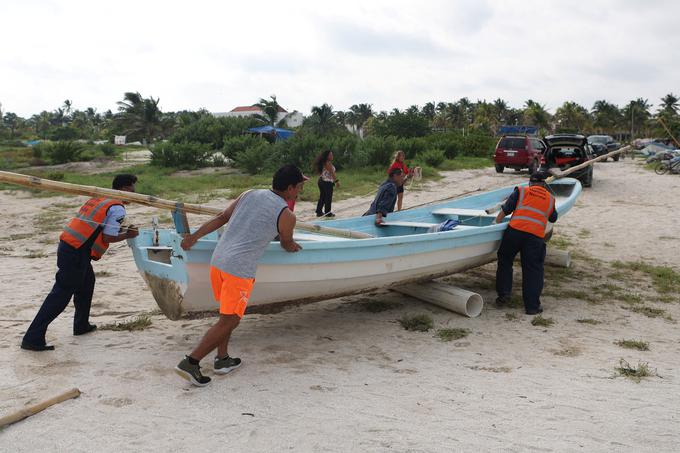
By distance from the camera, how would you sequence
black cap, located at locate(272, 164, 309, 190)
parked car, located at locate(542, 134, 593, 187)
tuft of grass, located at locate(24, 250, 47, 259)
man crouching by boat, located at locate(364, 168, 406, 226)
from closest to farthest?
black cap, located at locate(272, 164, 309, 190) < man crouching by boat, located at locate(364, 168, 406, 226) < tuft of grass, located at locate(24, 250, 47, 259) < parked car, located at locate(542, 134, 593, 187)

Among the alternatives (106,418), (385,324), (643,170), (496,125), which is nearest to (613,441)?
(385,324)

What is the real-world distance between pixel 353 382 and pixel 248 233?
1.41 meters

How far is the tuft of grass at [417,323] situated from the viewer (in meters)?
5.41

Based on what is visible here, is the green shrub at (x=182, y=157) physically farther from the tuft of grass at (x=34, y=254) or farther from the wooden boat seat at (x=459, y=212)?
the wooden boat seat at (x=459, y=212)

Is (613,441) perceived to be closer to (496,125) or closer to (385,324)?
(385,324)

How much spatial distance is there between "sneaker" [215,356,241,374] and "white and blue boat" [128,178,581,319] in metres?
0.49

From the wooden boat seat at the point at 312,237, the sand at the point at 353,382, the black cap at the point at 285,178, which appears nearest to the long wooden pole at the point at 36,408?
the sand at the point at 353,382

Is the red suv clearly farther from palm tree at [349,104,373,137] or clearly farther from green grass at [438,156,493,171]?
palm tree at [349,104,373,137]

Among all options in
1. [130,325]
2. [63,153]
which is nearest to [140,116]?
[63,153]

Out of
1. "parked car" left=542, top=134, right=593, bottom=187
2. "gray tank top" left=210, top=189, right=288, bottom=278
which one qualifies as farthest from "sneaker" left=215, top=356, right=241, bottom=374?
"parked car" left=542, top=134, right=593, bottom=187

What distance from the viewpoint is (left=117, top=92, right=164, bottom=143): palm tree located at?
51.3 meters

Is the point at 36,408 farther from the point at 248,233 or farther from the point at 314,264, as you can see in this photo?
the point at 314,264

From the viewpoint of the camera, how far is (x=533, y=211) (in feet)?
19.7

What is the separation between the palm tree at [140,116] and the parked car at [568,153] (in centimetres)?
4300
